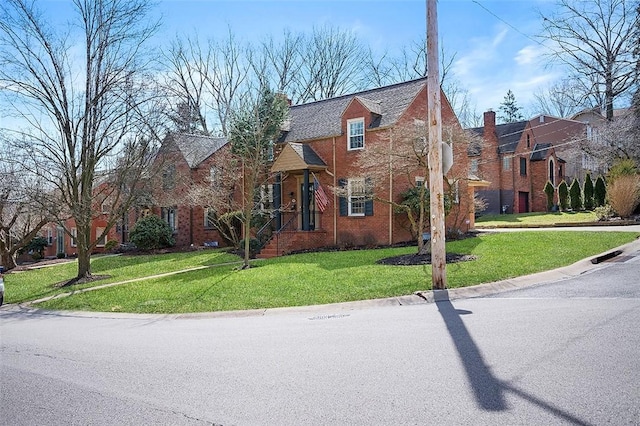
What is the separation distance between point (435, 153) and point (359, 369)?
678 cm

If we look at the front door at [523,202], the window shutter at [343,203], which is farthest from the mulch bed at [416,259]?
the front door at [523,202]

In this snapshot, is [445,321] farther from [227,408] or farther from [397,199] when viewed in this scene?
[397,199]

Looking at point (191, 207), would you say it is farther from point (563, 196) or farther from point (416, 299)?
point (563, 196)

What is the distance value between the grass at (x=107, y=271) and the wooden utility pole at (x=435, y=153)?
1174 cm

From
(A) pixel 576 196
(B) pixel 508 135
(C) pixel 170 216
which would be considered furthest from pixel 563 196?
(C) pixel 170 216

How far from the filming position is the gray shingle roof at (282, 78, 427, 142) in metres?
22.6

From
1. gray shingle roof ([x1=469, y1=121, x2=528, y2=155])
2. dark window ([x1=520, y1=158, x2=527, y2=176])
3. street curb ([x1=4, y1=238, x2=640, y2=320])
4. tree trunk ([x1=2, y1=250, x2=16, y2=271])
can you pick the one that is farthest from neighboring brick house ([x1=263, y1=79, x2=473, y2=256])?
dark window ([x1=520, y1=158, x2=527, y2=176])

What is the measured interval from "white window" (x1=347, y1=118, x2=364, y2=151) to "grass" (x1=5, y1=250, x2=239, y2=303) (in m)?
7.55

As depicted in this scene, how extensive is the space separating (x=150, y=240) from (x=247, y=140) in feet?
30.4

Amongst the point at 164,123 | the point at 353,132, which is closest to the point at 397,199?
the point at 353,132

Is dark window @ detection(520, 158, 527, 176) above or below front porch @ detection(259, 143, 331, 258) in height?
above

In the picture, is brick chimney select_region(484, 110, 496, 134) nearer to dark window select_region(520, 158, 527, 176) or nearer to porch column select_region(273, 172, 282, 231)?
dark window select_region(520, 158, 527, 176)

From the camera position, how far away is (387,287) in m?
11.6

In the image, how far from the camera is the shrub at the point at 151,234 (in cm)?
2734
